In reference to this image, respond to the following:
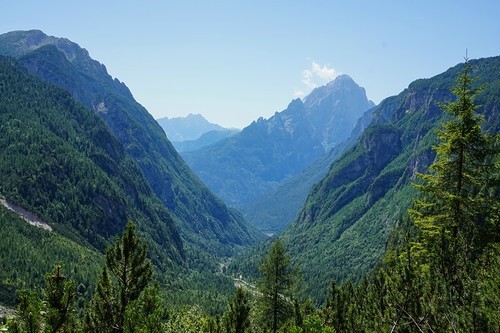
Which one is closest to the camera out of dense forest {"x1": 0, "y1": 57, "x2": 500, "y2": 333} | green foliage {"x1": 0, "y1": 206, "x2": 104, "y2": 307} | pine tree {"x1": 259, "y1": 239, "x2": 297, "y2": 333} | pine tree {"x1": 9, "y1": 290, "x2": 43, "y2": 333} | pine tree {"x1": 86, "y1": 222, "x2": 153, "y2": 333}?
pine tree {"x1": 9, "y1": 290, "x2": 43, "y2": 333}

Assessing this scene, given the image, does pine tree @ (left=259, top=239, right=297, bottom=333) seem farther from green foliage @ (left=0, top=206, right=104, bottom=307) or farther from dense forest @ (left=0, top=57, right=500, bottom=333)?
green foliage @ (left=0, top=206, right=104, bottom=307)

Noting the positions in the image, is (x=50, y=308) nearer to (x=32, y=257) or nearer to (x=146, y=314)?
(x=146, y=314)

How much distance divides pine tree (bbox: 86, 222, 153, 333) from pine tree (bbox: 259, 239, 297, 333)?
24255mm

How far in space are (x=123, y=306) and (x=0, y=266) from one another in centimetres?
15047

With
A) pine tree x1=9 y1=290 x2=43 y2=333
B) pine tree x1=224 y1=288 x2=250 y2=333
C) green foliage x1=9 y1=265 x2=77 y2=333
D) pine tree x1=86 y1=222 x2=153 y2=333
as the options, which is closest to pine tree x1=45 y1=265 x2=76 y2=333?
green foliage x1=9 y1=265 x2=77 y2=333

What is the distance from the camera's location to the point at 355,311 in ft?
93.1

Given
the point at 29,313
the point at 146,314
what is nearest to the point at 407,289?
the point at 146,314

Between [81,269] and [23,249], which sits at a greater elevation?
[23,249]

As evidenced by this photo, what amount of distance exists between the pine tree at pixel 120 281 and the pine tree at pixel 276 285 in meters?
24.3

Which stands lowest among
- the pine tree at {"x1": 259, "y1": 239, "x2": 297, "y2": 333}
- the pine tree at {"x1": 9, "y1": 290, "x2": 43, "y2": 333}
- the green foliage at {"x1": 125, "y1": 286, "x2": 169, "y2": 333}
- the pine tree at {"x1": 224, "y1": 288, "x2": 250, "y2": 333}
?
the pine tree at {"x1": 259, "y1": 239, "x2": 297, "y2": 333}

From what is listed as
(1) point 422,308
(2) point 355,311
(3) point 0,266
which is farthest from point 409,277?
(3) point 0,266

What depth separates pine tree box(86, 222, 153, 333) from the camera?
22.2 m

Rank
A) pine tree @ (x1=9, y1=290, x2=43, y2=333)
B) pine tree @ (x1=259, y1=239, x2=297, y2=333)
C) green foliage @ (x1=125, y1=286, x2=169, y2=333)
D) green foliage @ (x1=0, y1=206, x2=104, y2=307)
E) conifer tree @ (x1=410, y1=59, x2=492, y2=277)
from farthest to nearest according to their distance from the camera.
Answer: green foliage @ (x1=0, y1=206, x2=104, y2=307)
pine tree @ (x1=259, y1=239, x2=297, y2=333)
conifer tree @ (x1=410, y1=59, x2=492, y2=277)
green foliage @ (x1=125, y1=286, x2=169, y2=333)
pine tree @ (x1=9, y1=290, x2=43, y2=333)

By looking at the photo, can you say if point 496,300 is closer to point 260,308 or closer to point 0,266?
point 260,308
